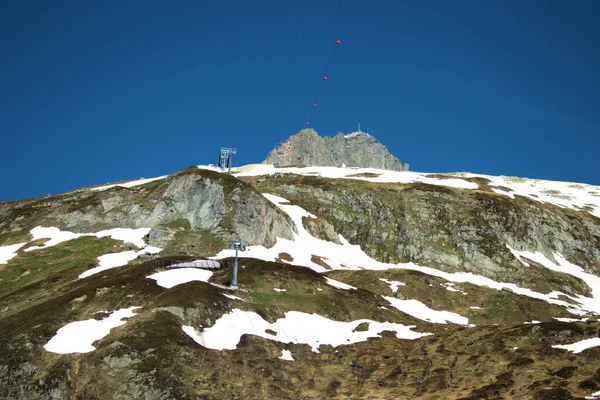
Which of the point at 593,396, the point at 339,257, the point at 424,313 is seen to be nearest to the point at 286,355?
the point at 593,396

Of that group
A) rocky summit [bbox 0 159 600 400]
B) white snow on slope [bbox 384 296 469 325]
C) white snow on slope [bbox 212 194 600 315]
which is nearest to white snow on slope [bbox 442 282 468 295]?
rocky summit [bbox 0 159 600 400]

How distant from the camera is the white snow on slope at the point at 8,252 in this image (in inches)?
3639

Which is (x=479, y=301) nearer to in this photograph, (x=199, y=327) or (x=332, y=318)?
(x=332, y=318)

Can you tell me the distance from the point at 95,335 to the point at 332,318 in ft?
101

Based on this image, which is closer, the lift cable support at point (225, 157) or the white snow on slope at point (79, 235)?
the white snow on slope at point (79, 235)

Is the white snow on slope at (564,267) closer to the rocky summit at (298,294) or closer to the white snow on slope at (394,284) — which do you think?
the rocky summit at (298,294)

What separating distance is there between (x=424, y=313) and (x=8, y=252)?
80625 millimetres

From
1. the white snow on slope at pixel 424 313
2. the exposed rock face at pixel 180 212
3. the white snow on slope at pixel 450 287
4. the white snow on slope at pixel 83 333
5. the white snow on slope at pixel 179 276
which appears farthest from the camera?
the exposed rock face at pixel 180 212

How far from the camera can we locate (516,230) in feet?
442

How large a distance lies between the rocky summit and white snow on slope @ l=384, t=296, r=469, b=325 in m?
0.41

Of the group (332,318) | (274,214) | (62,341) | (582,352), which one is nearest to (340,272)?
(274,214)

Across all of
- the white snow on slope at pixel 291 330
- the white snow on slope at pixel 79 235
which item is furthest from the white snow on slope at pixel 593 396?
the white snow on slope at pixel 79 235

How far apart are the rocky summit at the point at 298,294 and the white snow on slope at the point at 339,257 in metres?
0.67

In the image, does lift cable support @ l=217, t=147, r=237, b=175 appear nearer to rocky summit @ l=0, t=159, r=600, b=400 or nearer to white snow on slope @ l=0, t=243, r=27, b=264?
rocky summit @ l=0, t=159, r=600, b=400
